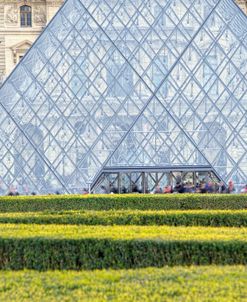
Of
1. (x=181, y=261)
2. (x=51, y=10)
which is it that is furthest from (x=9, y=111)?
(x=51, y=10)

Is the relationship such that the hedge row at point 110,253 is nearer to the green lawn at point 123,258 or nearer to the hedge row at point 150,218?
the green lawn at point 123,258

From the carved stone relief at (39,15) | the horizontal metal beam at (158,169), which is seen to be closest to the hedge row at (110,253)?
the horizontal metal beam at (158,169)

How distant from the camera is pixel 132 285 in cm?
843

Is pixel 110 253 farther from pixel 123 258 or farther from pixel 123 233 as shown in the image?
pixel 123 233

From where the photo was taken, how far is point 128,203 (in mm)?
19406

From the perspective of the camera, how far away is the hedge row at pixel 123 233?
1116 centimetres

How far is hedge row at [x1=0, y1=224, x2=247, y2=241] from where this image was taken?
11.2 meters

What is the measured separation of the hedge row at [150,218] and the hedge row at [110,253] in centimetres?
348

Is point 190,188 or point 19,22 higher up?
point 19,22

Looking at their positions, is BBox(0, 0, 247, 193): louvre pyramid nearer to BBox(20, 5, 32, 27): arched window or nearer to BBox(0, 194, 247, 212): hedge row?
BBox(0, 194, 247, 212): hedge row

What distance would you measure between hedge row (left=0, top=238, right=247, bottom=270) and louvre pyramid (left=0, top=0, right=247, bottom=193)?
1232 centimetres

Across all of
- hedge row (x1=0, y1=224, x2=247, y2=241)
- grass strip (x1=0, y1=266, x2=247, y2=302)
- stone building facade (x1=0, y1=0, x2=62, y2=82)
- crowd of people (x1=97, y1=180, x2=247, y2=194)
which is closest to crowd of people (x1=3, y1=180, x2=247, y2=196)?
crowd of people (x1=97, y1=180, x2=247, y2=194)

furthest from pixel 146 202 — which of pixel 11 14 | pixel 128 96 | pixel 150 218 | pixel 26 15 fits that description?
pixel 11 14

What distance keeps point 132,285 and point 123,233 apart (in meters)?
3.28
